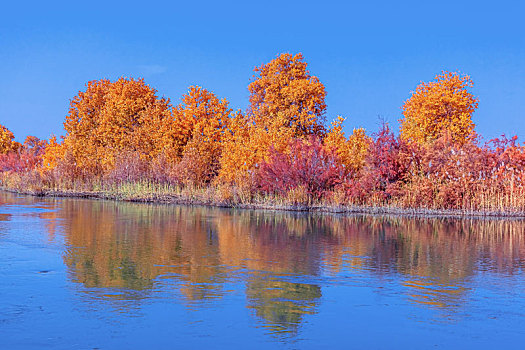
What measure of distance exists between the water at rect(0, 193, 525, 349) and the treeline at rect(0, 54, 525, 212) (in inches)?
365

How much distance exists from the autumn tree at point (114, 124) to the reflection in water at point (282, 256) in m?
21.0

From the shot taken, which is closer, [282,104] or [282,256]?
[282,256]

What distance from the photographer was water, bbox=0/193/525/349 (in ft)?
21.3

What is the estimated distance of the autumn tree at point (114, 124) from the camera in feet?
134

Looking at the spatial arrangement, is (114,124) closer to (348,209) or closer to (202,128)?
(202,128)

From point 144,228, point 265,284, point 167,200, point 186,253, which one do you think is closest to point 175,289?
point 265,284

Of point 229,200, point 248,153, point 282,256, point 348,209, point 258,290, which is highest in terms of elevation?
point 248,153

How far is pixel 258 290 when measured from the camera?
8.66 metres

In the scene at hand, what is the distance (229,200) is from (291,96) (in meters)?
11.1

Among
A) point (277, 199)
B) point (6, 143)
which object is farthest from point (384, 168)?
point (6, 143)

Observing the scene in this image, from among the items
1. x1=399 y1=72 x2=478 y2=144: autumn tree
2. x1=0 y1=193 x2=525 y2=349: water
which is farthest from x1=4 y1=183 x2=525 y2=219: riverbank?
x1=399 y1=72 x2=478 y2=144: autumn tree

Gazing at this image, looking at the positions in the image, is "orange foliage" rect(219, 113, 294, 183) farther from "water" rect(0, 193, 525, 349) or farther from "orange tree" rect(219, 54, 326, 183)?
"water" rect(0, 193, 525, 349)

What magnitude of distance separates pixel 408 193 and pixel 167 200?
12277 millimetres

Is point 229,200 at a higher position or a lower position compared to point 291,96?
lower
